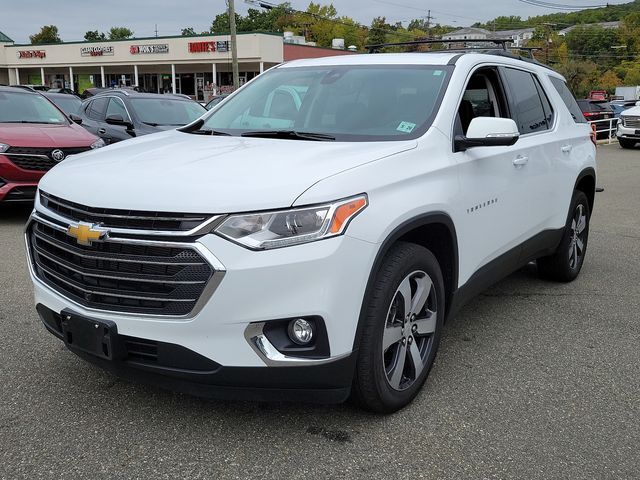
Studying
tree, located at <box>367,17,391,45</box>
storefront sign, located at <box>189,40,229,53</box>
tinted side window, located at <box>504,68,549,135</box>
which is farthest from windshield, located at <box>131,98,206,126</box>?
tree, located at <box>367,17,391,45</box>

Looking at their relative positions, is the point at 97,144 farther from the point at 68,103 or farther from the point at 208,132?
the point at 68,103

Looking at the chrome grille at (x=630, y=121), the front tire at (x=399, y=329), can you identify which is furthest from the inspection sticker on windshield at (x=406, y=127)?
the chrome grille at (x=630, y=121)

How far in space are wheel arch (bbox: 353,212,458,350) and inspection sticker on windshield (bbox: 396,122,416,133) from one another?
1.71 ft

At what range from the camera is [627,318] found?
15.6ft

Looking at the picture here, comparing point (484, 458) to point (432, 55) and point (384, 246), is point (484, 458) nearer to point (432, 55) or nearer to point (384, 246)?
point (384, 246)

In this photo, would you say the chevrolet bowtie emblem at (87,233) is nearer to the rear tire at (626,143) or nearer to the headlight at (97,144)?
the headlight at (97,144)

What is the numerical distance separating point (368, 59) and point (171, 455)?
2827 millimetres

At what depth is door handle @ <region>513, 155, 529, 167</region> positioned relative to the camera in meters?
4.22

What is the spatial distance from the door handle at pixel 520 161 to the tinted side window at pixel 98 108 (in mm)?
8850

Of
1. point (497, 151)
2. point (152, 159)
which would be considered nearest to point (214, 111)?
point (152, 159)

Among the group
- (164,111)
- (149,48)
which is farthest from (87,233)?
(149,48)

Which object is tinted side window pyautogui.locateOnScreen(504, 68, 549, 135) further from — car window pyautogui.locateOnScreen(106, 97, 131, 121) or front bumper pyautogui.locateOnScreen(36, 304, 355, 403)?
car window pyautogui.locateOnScreen(106, 97, 131, 121)

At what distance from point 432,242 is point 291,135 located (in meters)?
1.01

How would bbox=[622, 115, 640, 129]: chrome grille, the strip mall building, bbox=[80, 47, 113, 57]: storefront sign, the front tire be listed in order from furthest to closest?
1. bbox=[80, 47, 113, 57]: storefront sign
2. the strip mall building
3. bbox=[622, 115, 640, 129]: chrome grille
4. the front tire
